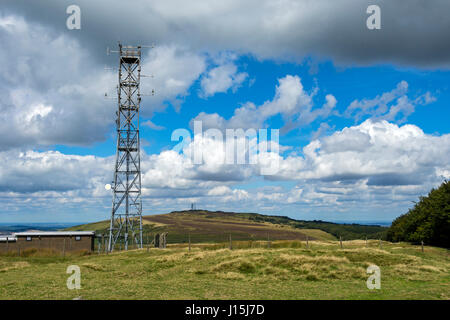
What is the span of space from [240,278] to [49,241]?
4145 cm

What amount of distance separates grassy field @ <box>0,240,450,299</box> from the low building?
70.1ft

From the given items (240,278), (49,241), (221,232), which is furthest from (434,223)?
(221,232)

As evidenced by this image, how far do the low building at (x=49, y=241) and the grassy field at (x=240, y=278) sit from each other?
21368 millimetres

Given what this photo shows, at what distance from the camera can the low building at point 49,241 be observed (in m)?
55.9

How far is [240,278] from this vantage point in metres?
27.3

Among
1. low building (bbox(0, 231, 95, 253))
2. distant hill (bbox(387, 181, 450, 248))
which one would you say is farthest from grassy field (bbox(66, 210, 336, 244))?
distant hill (bbox(387, 181, 450, 248))

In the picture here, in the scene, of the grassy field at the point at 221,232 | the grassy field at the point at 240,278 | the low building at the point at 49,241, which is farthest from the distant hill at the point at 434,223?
the low building at the point at 49,241

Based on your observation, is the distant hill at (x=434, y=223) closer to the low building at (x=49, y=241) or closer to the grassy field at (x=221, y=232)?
the grassy field at (x=221, y=232)

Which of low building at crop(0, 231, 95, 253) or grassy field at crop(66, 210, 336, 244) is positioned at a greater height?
low building at crop(0, 231, 95, 253)

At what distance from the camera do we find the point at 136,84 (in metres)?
56.8

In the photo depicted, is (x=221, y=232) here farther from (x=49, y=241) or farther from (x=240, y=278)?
(x=240, y=278)

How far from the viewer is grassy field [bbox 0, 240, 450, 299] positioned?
67.7ft

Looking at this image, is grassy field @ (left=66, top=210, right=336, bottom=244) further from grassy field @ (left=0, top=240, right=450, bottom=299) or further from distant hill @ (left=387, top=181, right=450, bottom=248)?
grassy field @ (left=0, top=240, right=450, bottom=299)
